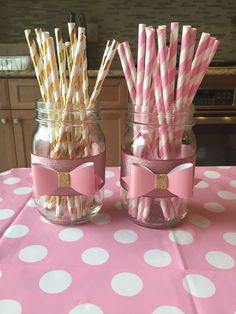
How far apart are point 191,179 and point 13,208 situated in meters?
0.32

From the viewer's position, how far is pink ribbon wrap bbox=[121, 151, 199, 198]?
47 centimetres

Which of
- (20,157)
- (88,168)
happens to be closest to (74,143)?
(88,168)

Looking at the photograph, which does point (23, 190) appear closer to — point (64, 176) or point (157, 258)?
point (64, 176)

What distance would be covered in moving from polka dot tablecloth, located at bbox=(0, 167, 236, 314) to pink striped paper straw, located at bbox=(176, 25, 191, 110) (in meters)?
0.21

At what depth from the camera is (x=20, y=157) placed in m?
1.74

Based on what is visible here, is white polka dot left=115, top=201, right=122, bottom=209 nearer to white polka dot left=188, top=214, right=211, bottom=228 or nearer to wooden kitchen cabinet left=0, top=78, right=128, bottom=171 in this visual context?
white polka dot left=188, top=214, right=211, bottom=228

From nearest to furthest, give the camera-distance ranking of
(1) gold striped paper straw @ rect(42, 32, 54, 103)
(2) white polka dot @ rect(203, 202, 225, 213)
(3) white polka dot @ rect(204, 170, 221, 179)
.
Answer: (1) gold striped paper straw @ rect(42, 32, 54, 103)
(2) white polka dot @ rect(203, 202, 225, 213)
(3) white polka dot @ rect(204, 170, 221, 179)

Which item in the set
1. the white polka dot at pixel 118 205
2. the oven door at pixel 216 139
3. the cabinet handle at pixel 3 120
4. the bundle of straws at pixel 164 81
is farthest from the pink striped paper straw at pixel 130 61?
the cabinet handle at pixel 3 120

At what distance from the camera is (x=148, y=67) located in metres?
0.45

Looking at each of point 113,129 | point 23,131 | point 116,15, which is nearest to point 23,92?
point 23,131

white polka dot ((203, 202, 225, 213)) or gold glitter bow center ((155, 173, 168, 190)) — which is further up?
gold glitter bow center ((155, 173, 168, 190))

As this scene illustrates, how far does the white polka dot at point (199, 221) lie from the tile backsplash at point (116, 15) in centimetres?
157

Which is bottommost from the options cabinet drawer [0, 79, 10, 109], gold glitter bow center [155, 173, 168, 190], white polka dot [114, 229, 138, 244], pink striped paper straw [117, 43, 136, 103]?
white polka dot [114, 229, 138, 244]

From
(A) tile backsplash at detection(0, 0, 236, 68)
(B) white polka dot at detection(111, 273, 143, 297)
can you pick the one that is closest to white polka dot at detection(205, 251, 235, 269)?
(B) white polka dot at detection(111, 273, 143, 297)
